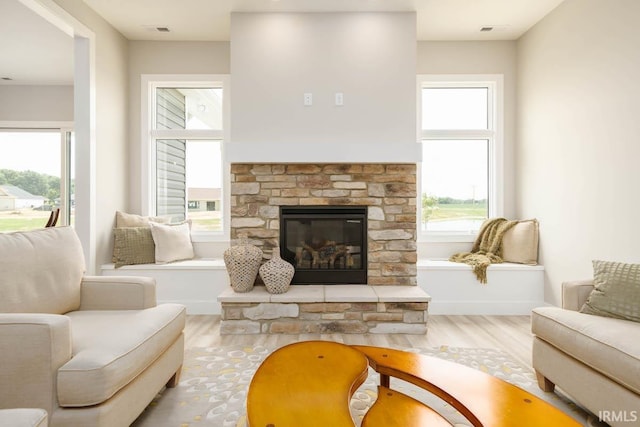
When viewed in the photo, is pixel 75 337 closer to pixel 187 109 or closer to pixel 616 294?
pixel 616 294

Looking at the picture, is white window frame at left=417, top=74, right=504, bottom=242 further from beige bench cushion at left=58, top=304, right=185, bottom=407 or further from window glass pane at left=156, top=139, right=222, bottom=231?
beige bench cushion at left=58, top=304, right=185, bottom=407

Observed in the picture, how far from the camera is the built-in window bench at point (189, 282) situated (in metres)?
3.82

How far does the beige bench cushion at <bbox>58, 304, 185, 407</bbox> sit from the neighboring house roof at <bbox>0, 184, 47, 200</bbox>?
16.8 feet

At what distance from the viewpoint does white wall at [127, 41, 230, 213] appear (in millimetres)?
4332

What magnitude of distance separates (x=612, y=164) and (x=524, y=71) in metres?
1.69

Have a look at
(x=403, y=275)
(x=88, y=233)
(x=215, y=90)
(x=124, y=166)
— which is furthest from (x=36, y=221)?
(x=403, y=275)

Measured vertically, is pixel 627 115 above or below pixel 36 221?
above

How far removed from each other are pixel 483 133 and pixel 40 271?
169 inches

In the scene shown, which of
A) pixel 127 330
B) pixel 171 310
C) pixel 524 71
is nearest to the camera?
pixel 127 330

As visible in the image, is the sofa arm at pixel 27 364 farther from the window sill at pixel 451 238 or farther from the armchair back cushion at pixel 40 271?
the window sill at pixel 451 238

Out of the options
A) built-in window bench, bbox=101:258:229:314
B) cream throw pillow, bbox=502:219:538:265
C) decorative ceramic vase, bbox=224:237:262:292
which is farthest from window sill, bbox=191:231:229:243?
cream throw pillow, bbox=502:219:538:265

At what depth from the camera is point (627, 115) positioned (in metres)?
2.78

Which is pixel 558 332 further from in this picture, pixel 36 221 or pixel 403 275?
pixel 36 221

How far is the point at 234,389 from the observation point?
224cm
